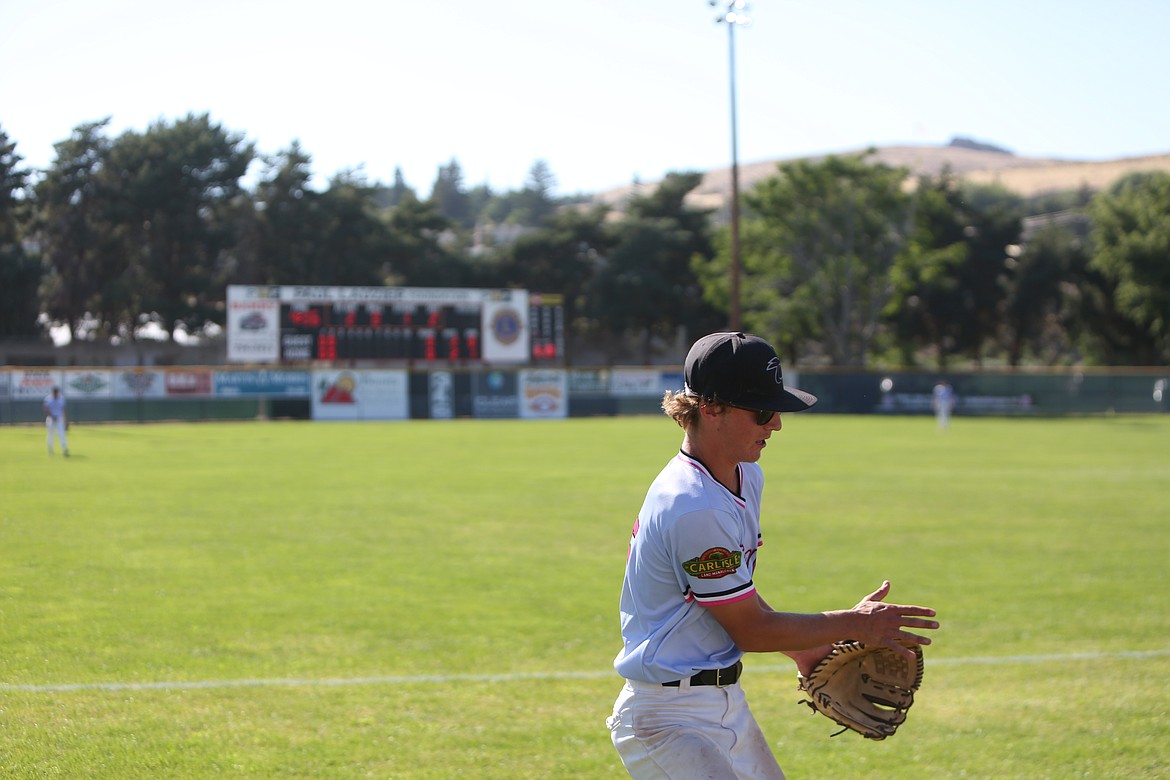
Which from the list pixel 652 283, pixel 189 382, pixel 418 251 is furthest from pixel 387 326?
pixel 652 283

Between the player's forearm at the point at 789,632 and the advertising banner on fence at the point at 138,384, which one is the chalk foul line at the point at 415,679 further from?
the advertising banner on fence at the point at 138,384

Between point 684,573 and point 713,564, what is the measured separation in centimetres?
11

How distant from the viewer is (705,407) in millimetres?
3834

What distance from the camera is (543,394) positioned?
54.0m

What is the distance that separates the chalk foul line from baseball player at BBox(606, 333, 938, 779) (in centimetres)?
453

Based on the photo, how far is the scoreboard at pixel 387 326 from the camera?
1953 inches

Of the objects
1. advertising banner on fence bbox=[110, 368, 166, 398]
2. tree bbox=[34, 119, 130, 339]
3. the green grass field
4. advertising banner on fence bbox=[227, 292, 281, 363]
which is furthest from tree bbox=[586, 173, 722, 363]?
the green grass field

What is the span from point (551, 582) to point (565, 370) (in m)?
42.2

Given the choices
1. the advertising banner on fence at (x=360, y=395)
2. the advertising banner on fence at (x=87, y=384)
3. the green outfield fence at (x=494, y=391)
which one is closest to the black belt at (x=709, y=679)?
the green outfield fence at (x=494, y=391)

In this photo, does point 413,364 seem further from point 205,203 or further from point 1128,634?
point 1128,634

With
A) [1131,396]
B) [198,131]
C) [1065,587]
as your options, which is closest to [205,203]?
[198,131]

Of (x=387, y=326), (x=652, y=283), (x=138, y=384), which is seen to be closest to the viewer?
(x=138, y=384)

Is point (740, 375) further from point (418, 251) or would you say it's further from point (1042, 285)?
point (1042, 285)

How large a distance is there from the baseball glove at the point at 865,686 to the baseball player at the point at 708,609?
260mm
